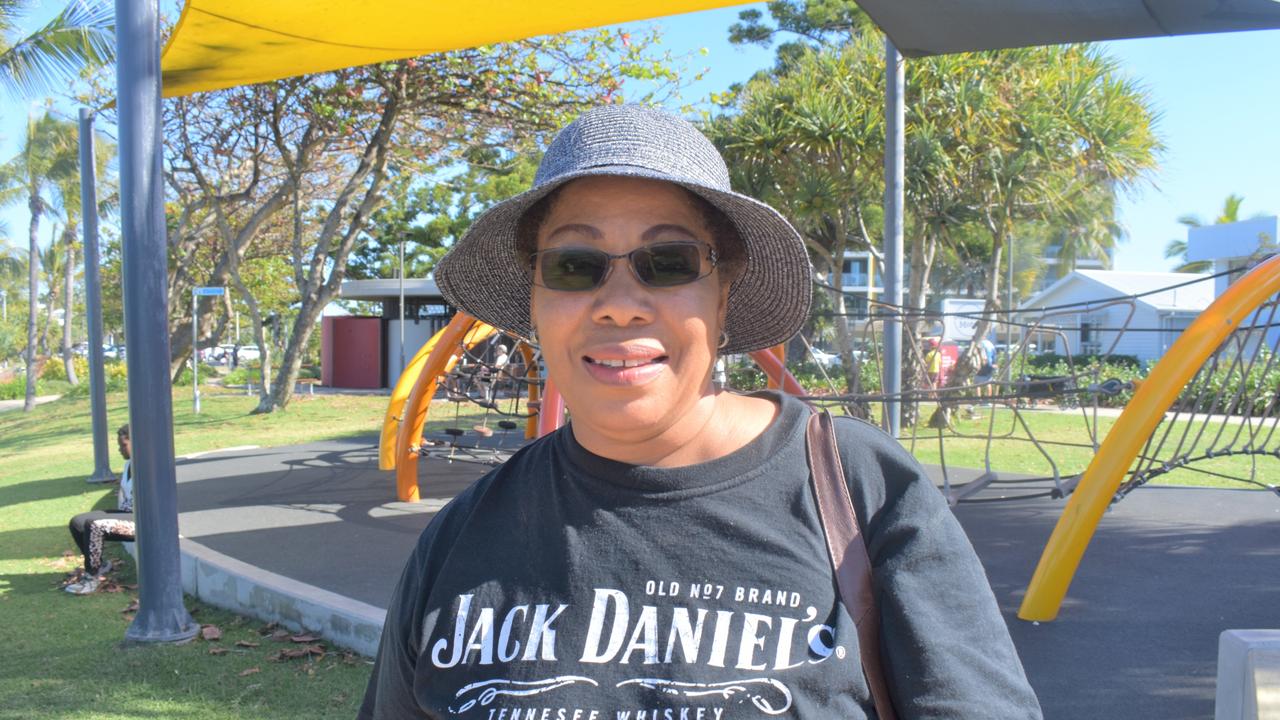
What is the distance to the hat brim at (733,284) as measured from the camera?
1.44m

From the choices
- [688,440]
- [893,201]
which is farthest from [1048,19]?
[688,440]

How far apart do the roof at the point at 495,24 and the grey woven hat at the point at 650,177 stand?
3.52 metres

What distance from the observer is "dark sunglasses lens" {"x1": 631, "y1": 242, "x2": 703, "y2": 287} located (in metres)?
1.40

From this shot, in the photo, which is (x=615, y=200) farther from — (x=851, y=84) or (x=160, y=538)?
(x=851, y=84)

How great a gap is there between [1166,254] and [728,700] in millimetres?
65905

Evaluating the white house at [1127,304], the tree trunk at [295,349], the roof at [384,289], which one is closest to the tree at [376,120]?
the tree trunk at [295,349]

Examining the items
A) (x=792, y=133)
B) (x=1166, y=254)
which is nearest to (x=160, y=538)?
(x=792, y=133)

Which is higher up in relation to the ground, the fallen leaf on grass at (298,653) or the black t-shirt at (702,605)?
the black t-shirt at (702,605)

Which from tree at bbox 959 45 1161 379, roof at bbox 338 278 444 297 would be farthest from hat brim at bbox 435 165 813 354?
roof at bbox 338 278 444 297

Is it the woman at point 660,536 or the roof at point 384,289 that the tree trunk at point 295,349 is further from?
the woman at point 660,536

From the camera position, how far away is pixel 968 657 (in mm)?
1164

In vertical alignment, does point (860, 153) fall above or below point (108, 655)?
above

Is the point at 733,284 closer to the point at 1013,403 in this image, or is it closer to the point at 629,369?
the point at 629,369

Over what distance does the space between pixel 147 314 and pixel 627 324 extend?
4213 mm
